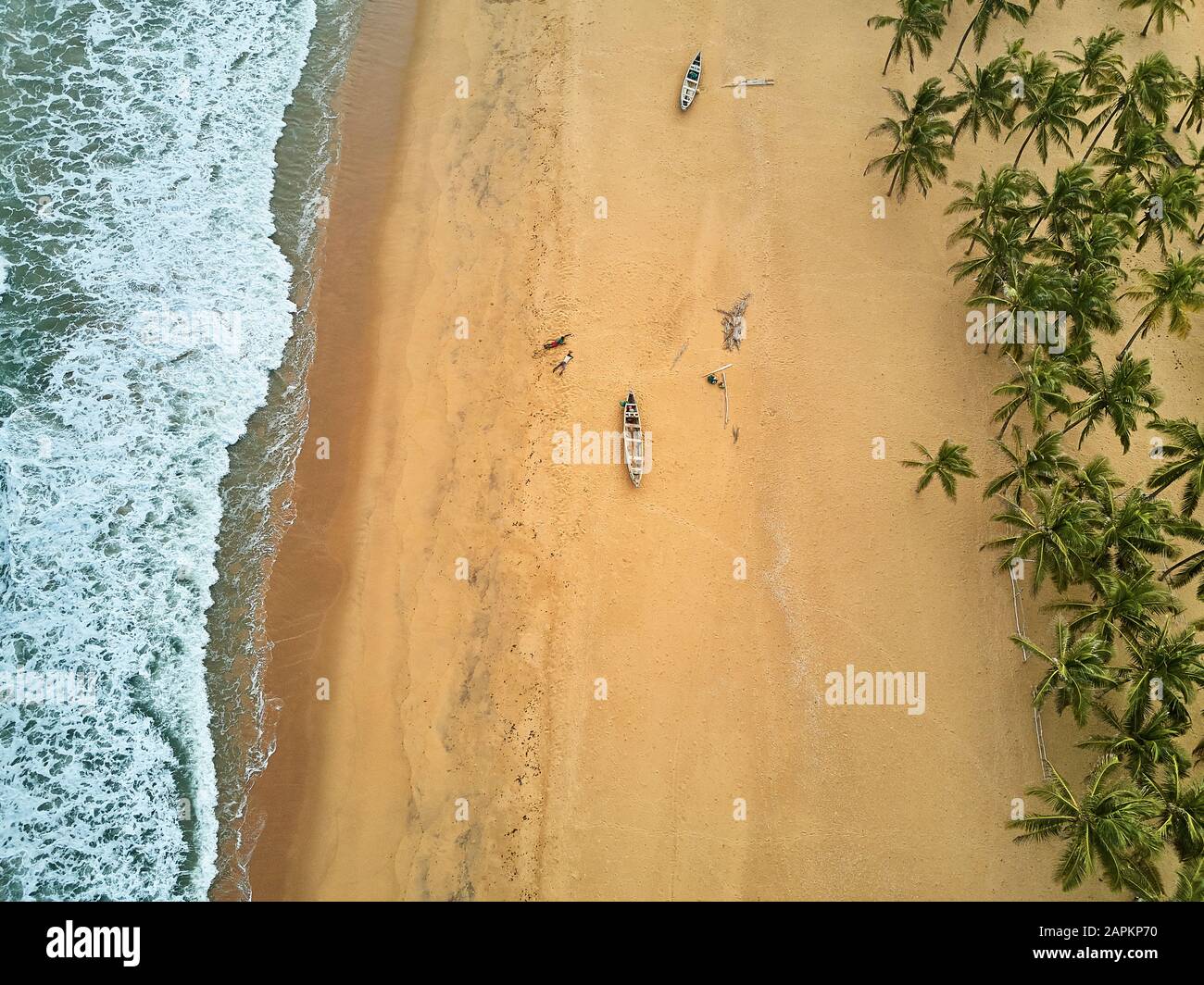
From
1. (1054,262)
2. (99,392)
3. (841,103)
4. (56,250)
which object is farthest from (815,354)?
(56,250)

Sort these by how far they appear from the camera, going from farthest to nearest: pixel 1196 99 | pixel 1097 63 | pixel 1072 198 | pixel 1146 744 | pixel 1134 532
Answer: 1. pixel 1196 99
2. pixel 1097 63
3. pixel 1072 198
4. pixel 1134 532
5. pixel 1146 744

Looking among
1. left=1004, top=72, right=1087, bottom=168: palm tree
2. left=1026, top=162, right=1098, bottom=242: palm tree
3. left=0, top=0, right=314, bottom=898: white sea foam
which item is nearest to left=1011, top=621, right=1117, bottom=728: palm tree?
left=1026, top=162, right=1098, bottom=242: palm tree

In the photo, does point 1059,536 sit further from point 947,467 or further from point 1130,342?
point 1130,342

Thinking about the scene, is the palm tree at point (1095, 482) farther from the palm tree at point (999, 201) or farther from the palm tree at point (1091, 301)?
the palm tree at point (999, 201)

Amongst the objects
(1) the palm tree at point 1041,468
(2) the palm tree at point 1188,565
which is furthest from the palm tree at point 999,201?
(2) the palm tree at point 1188,565

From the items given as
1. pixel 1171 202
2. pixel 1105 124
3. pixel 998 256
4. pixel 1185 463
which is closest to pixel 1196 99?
pixel 1105 124

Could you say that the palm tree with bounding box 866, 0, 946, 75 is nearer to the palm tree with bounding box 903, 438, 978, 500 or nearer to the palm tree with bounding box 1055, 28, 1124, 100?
the palm tree with bounding box 1055, 28, 1124, 100
